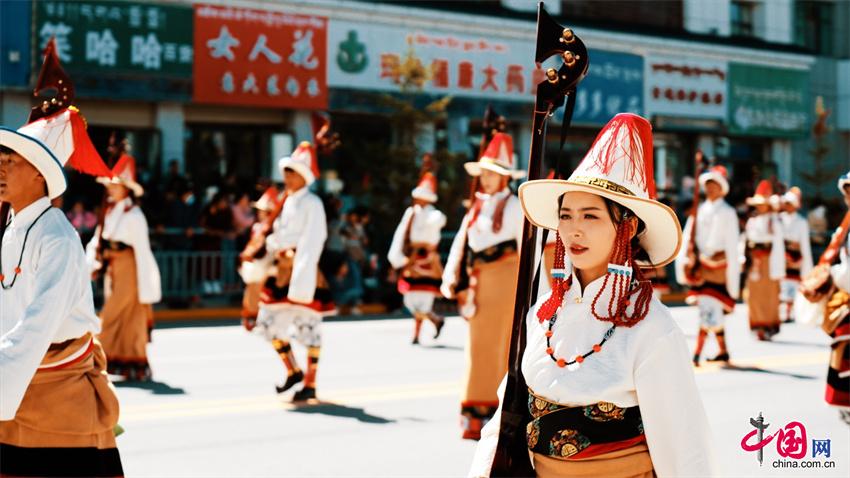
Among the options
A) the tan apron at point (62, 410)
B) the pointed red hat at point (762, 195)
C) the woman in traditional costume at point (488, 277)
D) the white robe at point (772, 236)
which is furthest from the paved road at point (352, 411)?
the tan apron at point (62, 410)

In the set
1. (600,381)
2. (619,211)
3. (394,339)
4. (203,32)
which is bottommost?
(394,339)

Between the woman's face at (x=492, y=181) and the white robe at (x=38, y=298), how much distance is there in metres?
4.34

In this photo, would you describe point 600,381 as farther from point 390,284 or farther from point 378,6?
point 378,6

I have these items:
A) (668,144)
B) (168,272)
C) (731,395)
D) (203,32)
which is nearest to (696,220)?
(731,395)

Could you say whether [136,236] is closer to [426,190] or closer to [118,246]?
[118,246]

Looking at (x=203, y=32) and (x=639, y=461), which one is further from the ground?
(x=203, y=32)

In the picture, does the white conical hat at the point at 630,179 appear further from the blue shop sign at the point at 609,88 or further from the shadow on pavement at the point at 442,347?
the blue shop sign at the point at 609,88

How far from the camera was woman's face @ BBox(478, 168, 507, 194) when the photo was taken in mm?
8656

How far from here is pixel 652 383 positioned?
3559mm

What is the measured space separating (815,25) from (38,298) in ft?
116

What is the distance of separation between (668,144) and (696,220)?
1780 cm

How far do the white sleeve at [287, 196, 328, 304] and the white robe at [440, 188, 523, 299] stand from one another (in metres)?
1.36

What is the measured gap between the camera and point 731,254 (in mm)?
12109

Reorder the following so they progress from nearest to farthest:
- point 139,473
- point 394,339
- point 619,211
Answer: point 619,211, point 139,473, point 394,339
